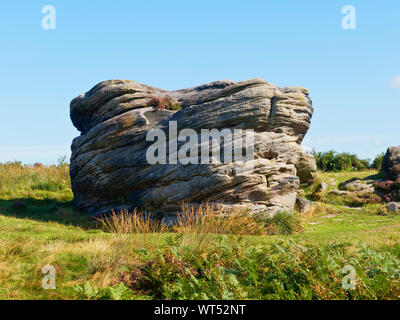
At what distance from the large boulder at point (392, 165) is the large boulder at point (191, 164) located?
27.2 feet

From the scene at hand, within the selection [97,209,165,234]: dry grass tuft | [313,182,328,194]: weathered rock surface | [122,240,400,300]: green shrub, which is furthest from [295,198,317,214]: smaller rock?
[122,240,400,300]: green shrub

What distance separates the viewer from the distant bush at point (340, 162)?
1230 inches

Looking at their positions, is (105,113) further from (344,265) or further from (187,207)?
(344,265)

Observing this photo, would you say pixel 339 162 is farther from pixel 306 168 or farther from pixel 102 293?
pixel 102 293

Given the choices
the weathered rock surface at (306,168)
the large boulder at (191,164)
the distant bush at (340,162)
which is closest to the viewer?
the large boulder at (191,164)

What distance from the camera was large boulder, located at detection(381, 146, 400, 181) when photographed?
23.6m

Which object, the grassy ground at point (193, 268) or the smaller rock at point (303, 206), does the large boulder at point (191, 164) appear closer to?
the smaller rock at point (303, 206)

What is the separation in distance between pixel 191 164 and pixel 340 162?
19204 mm

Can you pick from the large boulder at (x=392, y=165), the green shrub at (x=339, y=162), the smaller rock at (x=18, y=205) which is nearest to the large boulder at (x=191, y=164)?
the smaller rock at (x=18, y=205)

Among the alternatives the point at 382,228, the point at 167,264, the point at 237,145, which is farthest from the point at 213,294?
the point at 382,228

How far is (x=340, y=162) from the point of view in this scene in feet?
103

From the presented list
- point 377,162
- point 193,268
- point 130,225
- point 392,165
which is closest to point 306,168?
point 392,165

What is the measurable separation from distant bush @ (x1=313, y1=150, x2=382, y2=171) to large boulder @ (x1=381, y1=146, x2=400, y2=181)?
212 inches
